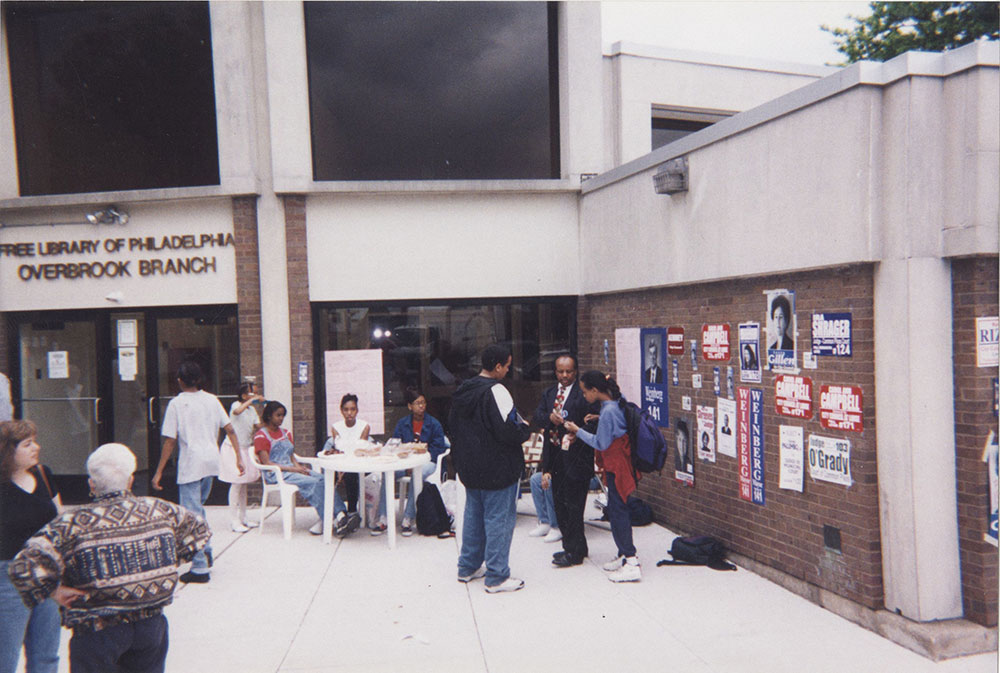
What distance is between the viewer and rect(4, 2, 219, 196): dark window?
893cm

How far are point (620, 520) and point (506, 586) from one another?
1038mm

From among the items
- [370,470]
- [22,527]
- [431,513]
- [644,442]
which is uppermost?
[22,527]

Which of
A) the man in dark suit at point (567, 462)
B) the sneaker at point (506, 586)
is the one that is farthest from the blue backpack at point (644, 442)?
the sneaker at point (506, 586)

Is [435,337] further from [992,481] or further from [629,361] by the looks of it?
[992,481]

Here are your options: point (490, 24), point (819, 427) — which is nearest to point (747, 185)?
point (819, 427)

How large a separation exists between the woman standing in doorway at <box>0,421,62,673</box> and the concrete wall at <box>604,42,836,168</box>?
740 centimetres

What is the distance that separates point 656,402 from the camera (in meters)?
7.46

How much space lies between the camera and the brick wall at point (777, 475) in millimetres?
4812

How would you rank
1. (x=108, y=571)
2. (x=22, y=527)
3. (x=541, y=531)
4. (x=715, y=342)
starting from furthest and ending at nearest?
1. (x=541, y=531)
2. (x=715, y=342)
3. (x=22, y=527)
4. (x=108, y=571)

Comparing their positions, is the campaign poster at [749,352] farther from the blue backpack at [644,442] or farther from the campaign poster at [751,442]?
the blue backpack at [644,442]

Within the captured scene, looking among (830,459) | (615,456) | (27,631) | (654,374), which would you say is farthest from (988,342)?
(27,631)

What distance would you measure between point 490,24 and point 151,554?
7.82 m

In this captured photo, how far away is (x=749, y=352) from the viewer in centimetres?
594

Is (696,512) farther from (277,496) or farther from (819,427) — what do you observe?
(277,496)
